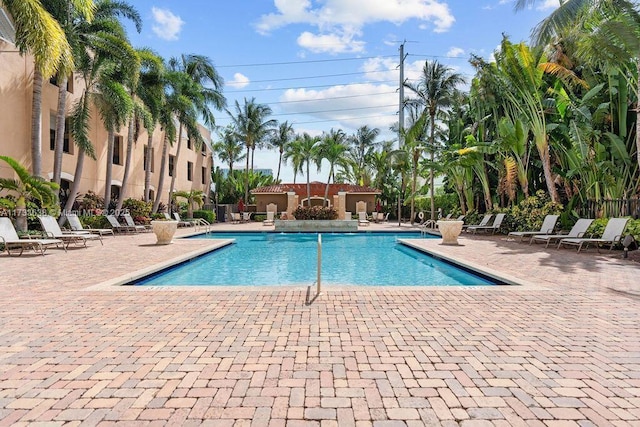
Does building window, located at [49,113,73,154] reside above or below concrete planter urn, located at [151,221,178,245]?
above

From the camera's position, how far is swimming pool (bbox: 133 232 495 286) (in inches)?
337

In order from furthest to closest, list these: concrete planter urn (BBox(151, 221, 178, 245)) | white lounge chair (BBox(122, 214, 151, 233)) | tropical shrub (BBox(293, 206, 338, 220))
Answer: tropical shrub (BBox(293, 206, 338, 220)) → white lounge chair (BBox(122, 214, 151, 233)) → concrete planter urn (BBox(151, 221, 178, 245))

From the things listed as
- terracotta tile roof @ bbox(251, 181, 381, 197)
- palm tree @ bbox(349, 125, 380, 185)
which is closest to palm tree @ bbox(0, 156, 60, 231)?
terracotta tile roof @ bbox(251, 181, 381, 197)

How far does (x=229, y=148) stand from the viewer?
39.2 meters

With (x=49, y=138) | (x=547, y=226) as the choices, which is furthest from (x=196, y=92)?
(x=547, y=226)

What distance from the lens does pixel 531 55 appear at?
14.7 m

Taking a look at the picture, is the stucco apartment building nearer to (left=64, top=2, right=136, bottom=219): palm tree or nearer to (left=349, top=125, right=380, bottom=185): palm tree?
(left=64, top=2, right=136, bottom=219): palm tree

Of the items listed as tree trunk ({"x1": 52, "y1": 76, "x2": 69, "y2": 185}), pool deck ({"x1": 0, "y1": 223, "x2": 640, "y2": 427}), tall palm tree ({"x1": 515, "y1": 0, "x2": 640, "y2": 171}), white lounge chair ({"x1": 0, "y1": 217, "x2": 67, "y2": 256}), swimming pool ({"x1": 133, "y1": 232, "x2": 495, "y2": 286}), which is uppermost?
tall palm tree ({"x1": 515, "y1": 0, "x2": 640, "y2": 171})

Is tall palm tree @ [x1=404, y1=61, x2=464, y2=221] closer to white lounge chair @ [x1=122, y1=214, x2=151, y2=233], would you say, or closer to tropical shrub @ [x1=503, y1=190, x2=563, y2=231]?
tropical shrub @ [x1=503, y1=190, x2=563, y2=231]

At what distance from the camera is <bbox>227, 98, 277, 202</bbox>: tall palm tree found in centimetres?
3681

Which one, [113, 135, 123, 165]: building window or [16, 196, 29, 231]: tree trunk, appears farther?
[113, 135, 123, 165]: building window

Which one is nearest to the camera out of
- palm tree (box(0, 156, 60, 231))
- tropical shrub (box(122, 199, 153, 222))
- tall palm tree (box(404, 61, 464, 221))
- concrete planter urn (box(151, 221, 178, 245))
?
palm tree (box(0, 156, 60, 231))

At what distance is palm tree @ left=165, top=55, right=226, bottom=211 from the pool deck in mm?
20118

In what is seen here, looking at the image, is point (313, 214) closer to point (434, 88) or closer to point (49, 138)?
point (434, 88)
